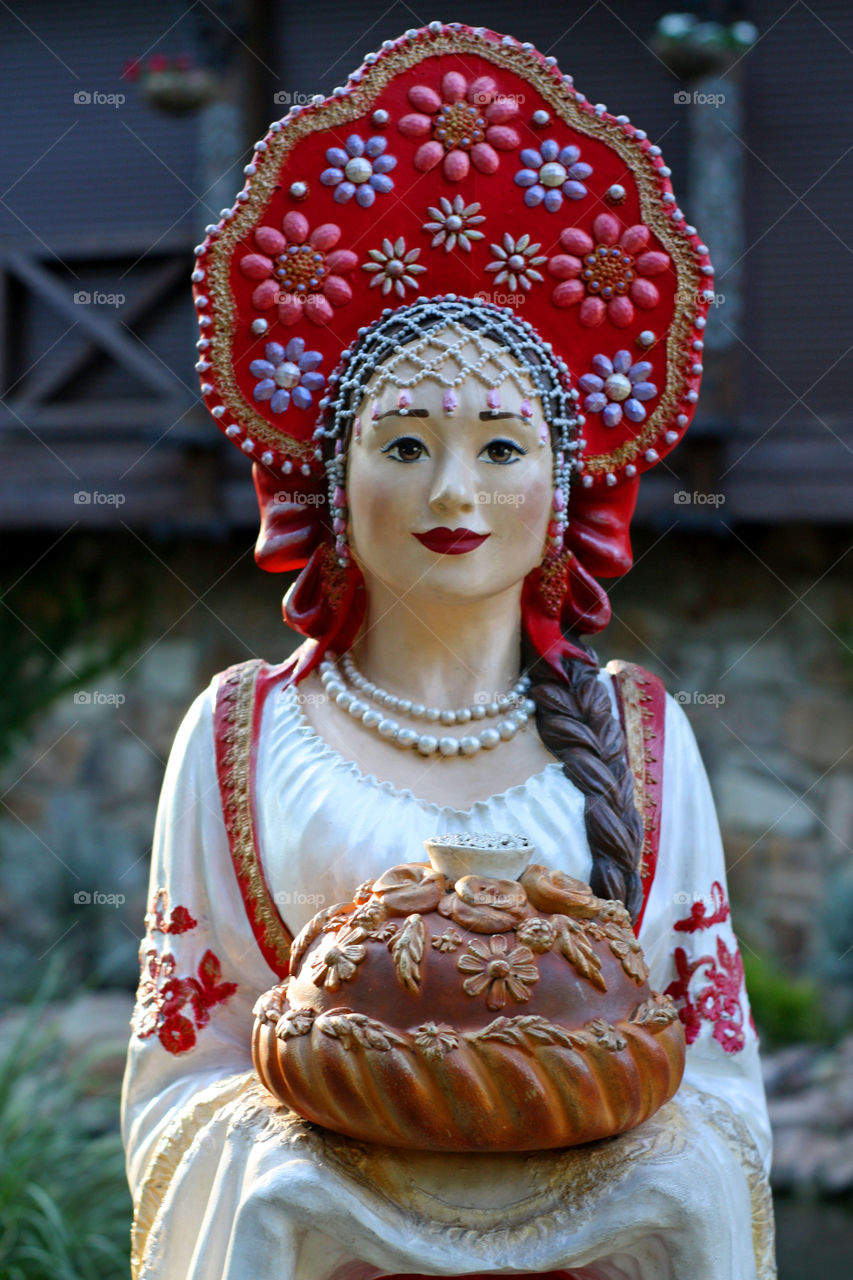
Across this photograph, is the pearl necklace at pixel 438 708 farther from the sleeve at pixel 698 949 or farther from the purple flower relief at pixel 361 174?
the purple flower relief at pixel 361 174

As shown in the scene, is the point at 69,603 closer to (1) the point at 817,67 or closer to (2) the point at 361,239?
(1) the point at 817,67

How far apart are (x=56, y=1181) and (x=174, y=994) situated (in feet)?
7.32

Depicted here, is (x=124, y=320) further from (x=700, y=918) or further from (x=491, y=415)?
(x=700, y=918)

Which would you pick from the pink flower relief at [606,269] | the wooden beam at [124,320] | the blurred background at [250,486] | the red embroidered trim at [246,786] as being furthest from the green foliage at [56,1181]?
the pink flower relief at [606,269]

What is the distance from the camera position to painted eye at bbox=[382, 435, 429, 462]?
2.08m

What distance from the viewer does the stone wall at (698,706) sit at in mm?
5516

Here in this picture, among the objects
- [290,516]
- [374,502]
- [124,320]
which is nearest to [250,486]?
[124,320]

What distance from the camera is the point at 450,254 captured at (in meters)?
2.20

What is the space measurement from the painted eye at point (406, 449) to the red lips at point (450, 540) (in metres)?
0.10

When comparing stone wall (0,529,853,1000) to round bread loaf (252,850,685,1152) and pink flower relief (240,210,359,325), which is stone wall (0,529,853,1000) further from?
round bread loaf (252,850,685,1152)

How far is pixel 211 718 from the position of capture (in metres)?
2.22

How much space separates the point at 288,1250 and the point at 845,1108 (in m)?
3.89

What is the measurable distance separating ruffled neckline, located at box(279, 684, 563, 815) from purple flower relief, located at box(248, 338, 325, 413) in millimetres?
436

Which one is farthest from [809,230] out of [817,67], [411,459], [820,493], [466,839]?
[466,839]
